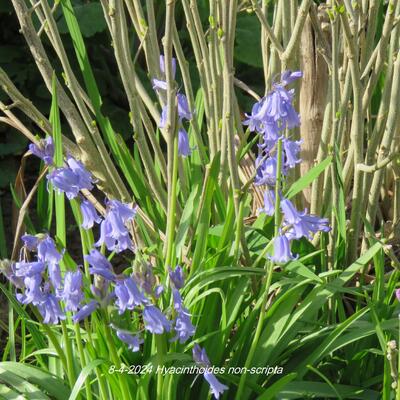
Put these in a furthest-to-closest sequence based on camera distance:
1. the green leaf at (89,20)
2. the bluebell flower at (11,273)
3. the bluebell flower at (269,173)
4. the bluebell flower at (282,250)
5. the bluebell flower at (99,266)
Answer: the green leaf at (89,20) < the bluebell flower at (269,173) < the bluebell flower at (282,250) < the bluebell flower at (11,273) < the bluebell flower at (99,266)

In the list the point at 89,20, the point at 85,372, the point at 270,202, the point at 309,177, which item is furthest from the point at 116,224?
the point at 89,20

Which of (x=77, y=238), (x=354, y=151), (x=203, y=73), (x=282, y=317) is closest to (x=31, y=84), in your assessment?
(x=77, y=238)

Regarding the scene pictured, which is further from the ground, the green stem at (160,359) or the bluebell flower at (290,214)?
the bluebell flower at (290,214)

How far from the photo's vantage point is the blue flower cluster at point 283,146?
5.76 ft

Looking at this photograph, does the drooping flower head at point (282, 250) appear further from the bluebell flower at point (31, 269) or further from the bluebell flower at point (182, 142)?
the bluebell flower at point (31, 269)

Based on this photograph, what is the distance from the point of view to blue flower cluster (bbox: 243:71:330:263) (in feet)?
5.76

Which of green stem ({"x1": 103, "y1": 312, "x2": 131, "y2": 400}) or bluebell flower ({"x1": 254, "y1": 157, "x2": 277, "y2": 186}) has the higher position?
bluebell flower ({"x1": 254, "y1": 157, "x2": 277, "y2": 186})

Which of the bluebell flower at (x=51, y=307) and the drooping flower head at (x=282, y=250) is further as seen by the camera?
the drooping flower head at (x=282, y=250)

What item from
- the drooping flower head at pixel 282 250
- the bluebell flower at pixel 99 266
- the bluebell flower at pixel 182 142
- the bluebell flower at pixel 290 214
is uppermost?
the bluebell flower at pixel 182 142

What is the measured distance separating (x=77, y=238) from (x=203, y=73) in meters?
1.50

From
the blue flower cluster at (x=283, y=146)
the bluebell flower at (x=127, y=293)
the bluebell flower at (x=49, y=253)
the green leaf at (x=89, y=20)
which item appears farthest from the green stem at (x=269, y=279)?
the green leaf at (x=89, y=20)

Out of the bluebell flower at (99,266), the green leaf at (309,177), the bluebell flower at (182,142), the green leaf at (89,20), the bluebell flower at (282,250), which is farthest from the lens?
the green leaf at (89,20)

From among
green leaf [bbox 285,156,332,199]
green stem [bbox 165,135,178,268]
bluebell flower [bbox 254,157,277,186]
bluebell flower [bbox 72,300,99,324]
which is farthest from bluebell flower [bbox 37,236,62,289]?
green leaf [bbox 285,156,332,199]

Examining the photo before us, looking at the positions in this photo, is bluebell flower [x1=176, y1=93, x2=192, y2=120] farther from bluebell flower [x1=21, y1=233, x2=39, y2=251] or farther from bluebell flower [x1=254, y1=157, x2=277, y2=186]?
bluebell flower [x1=21, y1=233, x2=39, y2=251]
